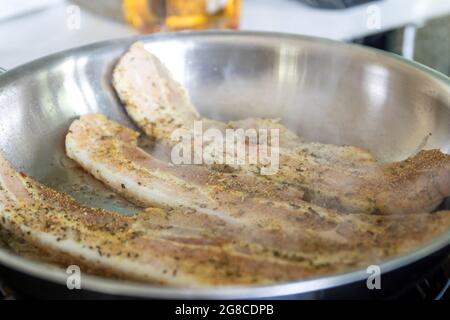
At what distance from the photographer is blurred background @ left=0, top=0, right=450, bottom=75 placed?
1717 mm

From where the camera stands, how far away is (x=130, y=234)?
0.97 m

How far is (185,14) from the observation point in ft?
5.63

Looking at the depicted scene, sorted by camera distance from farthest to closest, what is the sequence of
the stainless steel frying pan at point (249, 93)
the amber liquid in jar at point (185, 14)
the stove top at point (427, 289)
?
1. the amber liquid in jar at point (185, 14)
2. the stainless steel frying pan at point (249, 93)
3. the stove top at point (427, 289)

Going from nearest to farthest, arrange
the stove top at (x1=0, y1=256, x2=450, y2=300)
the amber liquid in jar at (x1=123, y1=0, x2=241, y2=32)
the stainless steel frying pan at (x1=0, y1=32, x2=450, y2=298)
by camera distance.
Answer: the stove top at (x1=0, y1=256, x2=450, y2=300) → the stainless steel frying pan at (x1=0, y1=32, x2=450, y2=298) → the amber liquid in jar at (x1=123, y1=0, x2=241, y2=32)

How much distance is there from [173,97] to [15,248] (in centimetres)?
59

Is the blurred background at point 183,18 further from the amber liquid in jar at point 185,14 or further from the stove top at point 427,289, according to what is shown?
the stove top at point 427,289

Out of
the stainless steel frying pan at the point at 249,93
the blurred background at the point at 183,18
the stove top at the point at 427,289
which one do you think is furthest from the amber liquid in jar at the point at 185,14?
the stove top at the point at 427,289

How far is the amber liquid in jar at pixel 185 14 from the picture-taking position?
1703 mm

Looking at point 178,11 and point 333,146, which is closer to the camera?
point 333,146

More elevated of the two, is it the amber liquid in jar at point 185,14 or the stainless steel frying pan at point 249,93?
the amber liquid in jar at point 185,14

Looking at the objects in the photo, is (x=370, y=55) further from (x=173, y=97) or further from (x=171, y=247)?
(x=171, y=247)

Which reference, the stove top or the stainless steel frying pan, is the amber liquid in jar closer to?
the stainless steel frying pan

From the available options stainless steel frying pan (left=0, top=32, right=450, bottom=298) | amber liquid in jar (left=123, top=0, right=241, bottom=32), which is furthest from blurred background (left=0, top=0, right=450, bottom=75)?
stainless steel frying pan (left=0, top=32, right=450, bottom=298)
